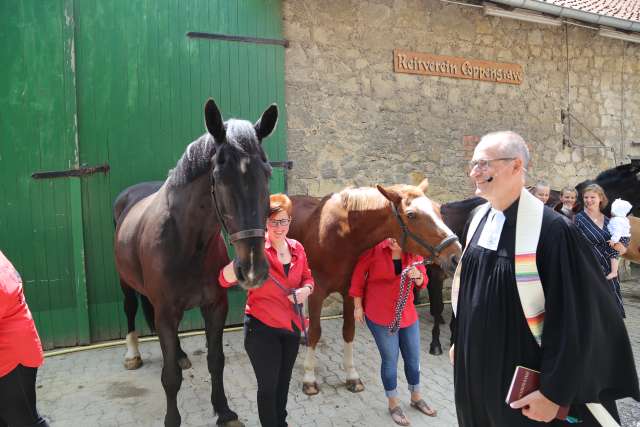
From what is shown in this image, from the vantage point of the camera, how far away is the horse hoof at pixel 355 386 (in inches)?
147

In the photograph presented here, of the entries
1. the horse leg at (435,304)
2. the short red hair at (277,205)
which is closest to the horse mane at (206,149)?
the short red hair at (277,205)

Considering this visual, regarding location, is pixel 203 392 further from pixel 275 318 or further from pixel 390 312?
pixel 390 312

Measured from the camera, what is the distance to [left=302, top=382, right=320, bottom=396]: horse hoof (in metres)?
3.67

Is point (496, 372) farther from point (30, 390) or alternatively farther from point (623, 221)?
point (623, 221)

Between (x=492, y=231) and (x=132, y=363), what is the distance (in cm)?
384

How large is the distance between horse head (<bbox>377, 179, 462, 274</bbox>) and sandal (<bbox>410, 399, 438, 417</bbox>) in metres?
1.14

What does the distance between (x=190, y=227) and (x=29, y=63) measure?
3.18 meters

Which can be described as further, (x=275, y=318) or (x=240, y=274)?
(x=275, y=318)

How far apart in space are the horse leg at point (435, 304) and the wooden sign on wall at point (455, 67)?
2940mm

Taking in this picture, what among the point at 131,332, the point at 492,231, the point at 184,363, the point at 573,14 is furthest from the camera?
the point at 573,14

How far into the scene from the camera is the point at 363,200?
3.61 m

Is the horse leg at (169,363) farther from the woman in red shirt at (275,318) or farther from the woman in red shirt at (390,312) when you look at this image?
the woman in red shirt at (390,312)

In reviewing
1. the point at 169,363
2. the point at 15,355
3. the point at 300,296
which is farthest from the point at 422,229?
the point at 15,355

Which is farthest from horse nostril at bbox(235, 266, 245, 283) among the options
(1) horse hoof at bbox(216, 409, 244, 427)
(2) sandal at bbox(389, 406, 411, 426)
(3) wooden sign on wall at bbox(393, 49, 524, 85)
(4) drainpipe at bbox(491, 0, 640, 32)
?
(4) drainpipe at bbox(491, 0, 640, 32)
